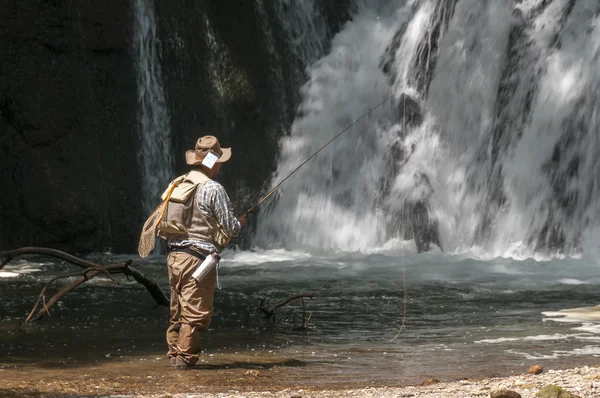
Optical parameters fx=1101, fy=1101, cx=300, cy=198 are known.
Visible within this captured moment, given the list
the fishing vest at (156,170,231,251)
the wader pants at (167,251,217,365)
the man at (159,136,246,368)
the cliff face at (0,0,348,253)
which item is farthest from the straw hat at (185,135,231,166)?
the cliff face at (0,0,348,253)

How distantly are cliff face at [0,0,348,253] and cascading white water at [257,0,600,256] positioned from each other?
0.91m

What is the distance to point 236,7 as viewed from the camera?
20422mm

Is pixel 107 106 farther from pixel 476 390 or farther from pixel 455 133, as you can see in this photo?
pixel 476 390

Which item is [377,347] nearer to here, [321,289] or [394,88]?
[321,289]

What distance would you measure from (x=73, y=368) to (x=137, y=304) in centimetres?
363

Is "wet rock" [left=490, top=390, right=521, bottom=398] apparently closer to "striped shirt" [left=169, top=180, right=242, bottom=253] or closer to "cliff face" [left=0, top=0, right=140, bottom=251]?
"striped shirt" [left=169, top=180, right=242, bottom=253]

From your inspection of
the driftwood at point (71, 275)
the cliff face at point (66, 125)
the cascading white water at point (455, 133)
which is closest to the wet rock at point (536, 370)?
the driftwood at point (71, 275)

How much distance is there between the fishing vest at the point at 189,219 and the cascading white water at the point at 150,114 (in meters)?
12.5

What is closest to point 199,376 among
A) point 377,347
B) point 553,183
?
point 377,347

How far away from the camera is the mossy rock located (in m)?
5.61

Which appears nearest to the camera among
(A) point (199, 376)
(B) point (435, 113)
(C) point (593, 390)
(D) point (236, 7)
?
(C) point (593, 390)

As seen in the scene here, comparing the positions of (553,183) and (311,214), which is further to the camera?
(311,214)

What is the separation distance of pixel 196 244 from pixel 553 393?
2647 millimetres

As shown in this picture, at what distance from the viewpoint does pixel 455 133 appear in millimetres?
18609
